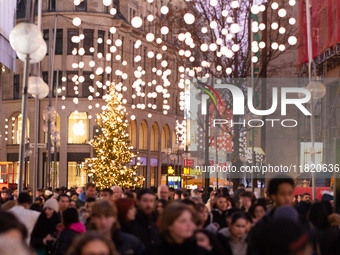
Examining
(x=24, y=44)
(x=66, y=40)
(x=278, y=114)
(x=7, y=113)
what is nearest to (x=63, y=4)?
(x=66, y=40)

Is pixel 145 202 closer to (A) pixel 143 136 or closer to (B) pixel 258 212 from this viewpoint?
(B) pixel 258 212

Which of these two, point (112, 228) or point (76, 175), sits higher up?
point (76, 175)

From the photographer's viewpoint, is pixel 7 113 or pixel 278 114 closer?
pixel 278 114

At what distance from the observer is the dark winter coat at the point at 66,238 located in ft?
24.7

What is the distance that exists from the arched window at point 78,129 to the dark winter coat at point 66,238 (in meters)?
50.7

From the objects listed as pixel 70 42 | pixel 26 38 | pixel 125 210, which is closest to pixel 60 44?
pixel 70 42

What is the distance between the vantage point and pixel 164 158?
69875 mm

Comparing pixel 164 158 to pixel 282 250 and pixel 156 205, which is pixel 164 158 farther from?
pixel 282 250

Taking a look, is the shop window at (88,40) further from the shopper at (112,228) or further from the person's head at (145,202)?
the shopper at (112,228)

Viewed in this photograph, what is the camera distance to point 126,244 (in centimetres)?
610

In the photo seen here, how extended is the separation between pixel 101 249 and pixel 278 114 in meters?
33.2

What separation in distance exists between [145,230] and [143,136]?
191ft

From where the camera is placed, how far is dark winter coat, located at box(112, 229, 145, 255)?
6047 millimetres

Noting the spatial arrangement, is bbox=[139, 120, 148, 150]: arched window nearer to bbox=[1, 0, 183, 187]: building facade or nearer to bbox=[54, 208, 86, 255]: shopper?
bbox=[1, 0, 183, 187]: building facade
